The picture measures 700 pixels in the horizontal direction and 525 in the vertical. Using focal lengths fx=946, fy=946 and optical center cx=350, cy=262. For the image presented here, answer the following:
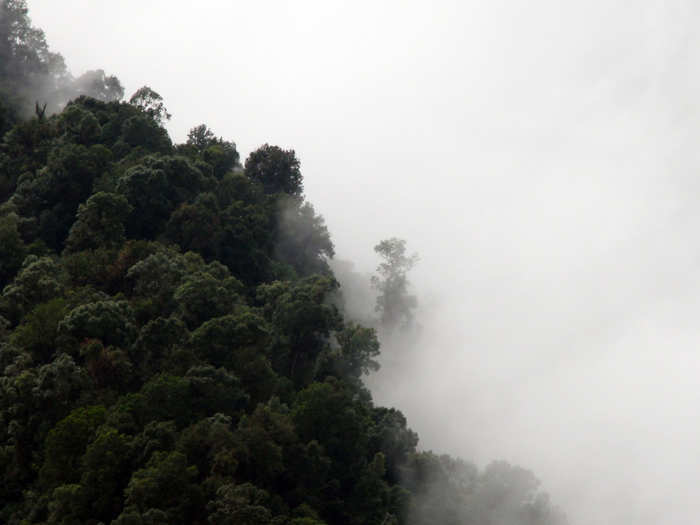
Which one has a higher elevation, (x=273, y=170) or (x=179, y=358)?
(x=273, y=170)

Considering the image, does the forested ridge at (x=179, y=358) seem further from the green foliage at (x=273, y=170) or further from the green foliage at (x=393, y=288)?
the green foliage at (x=393, y=288)

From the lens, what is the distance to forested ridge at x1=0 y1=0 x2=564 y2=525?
44.0m

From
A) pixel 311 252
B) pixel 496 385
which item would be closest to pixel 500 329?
pixel 496 385

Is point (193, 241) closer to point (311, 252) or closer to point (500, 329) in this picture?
point (311, 252)

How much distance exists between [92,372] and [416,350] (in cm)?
6512

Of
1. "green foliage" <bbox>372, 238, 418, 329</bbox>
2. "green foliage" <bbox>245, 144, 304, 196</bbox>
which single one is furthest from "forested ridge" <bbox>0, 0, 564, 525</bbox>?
"green foliage" <bbox>372, 238, 418, 329</bbox>

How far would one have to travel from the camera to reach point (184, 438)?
148 ft

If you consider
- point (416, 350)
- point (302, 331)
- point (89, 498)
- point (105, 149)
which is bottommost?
point (89, 498)

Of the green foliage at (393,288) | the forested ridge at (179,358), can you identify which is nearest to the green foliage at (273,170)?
the forested ridge at (179,358)

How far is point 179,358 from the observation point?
170 feet

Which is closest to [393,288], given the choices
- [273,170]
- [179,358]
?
[273,170]

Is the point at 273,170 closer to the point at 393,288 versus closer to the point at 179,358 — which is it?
the point at 393,288

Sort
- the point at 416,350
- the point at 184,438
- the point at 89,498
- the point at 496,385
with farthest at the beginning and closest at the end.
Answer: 1. the point at 496,385
2. the point at 416,350
3. the point at 184,438
4. the point at 89,498

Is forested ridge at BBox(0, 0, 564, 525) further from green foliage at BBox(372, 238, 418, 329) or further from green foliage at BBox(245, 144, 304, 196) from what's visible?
green foliage at BBox(372, 238, 418, 329)
